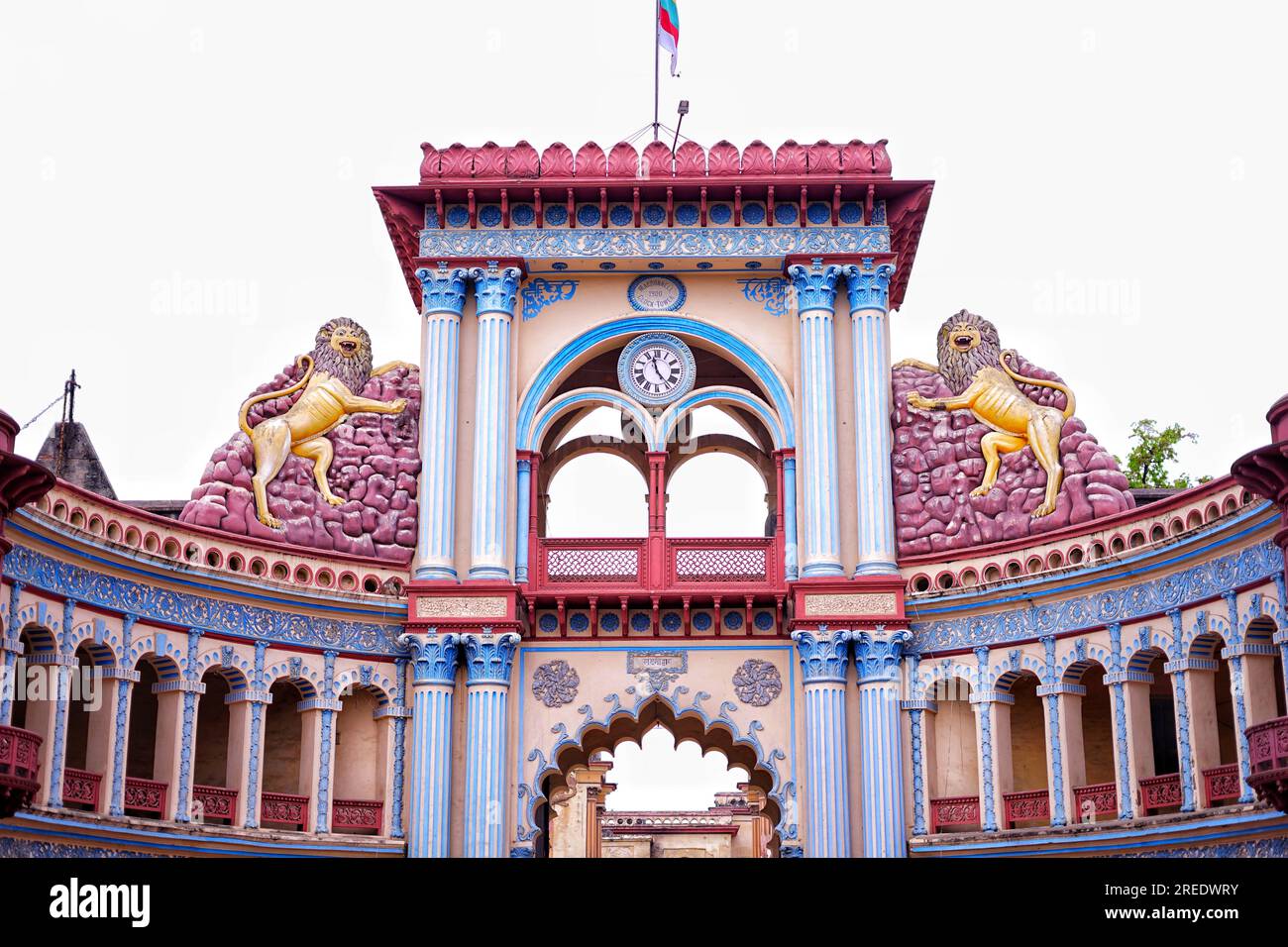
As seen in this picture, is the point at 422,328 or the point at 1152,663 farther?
the point at 422,328

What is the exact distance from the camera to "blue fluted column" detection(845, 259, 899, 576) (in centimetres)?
2903

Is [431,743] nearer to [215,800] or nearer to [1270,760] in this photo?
[215,800]

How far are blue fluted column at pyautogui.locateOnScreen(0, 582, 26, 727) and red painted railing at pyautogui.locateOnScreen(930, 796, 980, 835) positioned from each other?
13926mm

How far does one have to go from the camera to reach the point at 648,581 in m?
29.7

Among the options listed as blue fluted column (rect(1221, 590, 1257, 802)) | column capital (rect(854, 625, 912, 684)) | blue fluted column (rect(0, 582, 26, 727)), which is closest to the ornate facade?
column capital (rect(854, 625, 912, 684))

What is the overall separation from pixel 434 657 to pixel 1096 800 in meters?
10.5

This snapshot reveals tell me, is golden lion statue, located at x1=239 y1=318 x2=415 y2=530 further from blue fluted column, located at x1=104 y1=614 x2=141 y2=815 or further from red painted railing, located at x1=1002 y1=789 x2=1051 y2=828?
Result: red painted railing, located at x1=1002 y1=789 x2=1051 y2=828

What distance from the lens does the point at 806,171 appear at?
1200 inches

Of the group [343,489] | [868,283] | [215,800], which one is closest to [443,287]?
[343,489]

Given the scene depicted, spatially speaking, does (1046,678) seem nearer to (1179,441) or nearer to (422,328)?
(422,328)

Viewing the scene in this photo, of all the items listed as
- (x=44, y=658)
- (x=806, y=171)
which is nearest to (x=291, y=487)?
(x=44, y=658)

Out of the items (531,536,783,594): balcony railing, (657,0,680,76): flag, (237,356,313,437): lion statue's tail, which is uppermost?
(657,0,680,76): flag

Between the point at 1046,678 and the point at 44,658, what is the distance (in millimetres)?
14892
